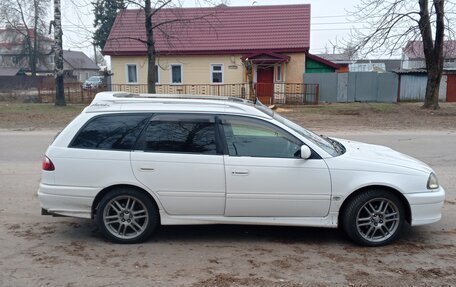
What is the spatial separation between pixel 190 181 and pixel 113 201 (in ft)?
2.87

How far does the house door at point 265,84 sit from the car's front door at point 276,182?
22.5m

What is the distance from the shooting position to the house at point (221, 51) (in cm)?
2767

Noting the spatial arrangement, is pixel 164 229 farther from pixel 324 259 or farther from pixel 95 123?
pixel 324 259

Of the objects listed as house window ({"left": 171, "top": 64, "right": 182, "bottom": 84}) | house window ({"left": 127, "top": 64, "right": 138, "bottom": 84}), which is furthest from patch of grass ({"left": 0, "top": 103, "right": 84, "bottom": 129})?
house window ({"left": 171, "top": 64, "right": 182, "bottom": 84})

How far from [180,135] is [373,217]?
7.35 feet

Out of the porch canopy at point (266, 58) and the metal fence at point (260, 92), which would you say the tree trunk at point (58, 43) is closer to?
the metal fence at point (260, 92)

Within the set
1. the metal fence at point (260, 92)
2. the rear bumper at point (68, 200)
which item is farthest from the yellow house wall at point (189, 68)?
the rear bumper at point (68, 200)

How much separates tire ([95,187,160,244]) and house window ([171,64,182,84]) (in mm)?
24979

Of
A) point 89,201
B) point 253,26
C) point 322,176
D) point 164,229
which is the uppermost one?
point 253,26

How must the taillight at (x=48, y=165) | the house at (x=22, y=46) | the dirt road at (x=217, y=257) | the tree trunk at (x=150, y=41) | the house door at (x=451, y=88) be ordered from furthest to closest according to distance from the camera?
the house at (x=22, y=46)
the house door at (x=451, y=88)
the tree trunk at (x=150, y=41)
the taillight at (x=48, y=165)
the dirt road at (x=217, y=257)

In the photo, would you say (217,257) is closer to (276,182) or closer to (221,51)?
(276,182)

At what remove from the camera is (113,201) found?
15.4 ft

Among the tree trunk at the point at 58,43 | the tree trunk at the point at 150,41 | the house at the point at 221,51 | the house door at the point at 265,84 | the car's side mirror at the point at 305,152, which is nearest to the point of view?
the car's side mirror at the point at 305,152

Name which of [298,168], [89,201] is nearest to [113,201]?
[89,201]
